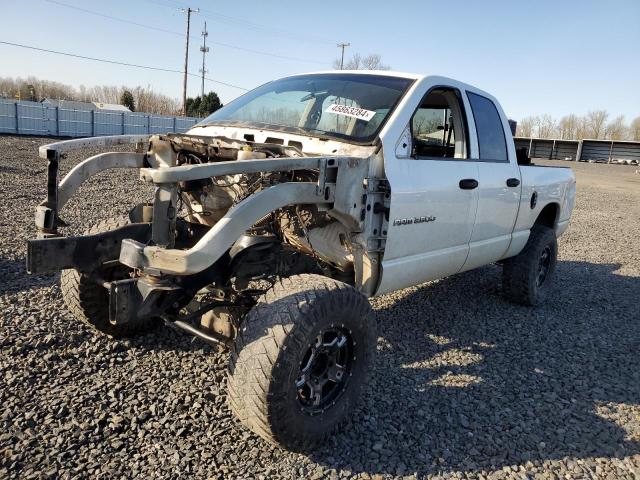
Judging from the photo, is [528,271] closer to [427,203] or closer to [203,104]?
[427,203]

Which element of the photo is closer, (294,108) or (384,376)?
(384,376)

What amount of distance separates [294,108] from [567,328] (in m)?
3.45

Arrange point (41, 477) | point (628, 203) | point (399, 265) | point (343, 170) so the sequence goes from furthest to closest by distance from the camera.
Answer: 1. point (628, 203)
2. point (399, 265)
3. point (343, 170)
4. point (41, 477)

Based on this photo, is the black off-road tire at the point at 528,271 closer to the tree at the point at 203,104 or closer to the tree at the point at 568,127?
the tree at the point at 203,104

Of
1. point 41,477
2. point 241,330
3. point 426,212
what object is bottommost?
point 41,477

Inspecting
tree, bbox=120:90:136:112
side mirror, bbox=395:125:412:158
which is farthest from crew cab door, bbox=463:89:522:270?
tree, bbox=120:90:136:112

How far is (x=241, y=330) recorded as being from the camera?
104 inches

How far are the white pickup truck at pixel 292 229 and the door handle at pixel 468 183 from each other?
0.02 meters

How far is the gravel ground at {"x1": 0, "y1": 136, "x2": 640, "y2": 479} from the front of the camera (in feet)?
8.63

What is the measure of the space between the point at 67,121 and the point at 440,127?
92.9 feet

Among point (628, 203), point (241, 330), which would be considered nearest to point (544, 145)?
point (628, 203)

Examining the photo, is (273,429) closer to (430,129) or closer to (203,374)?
(203,374)

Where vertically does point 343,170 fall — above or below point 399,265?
above

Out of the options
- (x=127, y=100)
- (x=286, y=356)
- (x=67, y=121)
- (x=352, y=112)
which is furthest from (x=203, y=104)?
(x=286, y=356)
